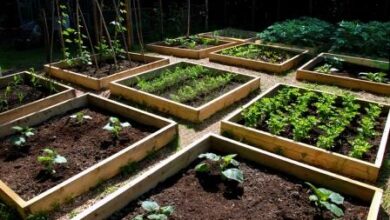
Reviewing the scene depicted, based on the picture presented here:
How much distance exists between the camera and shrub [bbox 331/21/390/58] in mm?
7512

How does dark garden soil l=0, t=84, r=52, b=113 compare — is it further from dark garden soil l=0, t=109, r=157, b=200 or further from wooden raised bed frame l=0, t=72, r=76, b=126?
dark garden soil l=0, t=109, r=157, b=200

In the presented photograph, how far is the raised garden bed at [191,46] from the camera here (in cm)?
795

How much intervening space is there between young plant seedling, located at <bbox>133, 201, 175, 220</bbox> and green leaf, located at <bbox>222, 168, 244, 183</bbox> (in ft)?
2.12

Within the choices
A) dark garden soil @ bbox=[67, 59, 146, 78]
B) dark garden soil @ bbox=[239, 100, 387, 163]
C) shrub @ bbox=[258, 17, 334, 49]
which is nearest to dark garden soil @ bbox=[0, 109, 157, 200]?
dark garden soil @ bbox=[239, 100, 387, 163]

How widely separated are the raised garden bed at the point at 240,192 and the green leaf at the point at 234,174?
0.6 inches

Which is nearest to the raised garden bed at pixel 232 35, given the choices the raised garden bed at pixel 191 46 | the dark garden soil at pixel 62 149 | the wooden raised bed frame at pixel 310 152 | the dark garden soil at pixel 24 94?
the raised garden bed at pixel 191 46

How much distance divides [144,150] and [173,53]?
457 centimetres

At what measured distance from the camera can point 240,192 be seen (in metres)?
3.21

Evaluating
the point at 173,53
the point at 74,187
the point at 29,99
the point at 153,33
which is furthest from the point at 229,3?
the point at 74,187

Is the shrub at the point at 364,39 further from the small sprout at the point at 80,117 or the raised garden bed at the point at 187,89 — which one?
the small sprout at the point at 80,117

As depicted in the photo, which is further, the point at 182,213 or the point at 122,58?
the point at 122,58

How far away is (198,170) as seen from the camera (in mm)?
3441

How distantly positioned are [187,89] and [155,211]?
9.80 ft

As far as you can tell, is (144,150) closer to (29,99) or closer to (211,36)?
(29,99)
